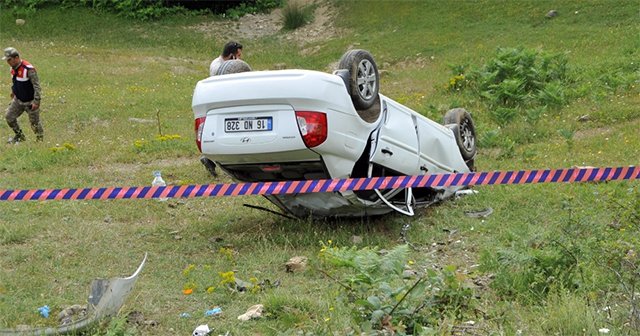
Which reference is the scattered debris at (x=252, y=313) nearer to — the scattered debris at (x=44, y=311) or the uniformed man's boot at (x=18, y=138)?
the scattered debris at (x=44, y=311)

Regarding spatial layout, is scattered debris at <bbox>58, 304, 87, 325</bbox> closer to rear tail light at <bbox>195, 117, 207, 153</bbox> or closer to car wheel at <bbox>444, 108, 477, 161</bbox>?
rear tail light at <bbox>195, 117, 207, 153</bbox>

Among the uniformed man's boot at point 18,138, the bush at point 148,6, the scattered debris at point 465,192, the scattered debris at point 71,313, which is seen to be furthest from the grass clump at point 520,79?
the bush at point 148,6

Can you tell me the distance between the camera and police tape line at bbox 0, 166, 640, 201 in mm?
7125

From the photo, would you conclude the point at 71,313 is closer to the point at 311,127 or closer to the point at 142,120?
the point at 311,127

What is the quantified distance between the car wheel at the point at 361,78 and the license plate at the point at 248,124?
0.86 meters

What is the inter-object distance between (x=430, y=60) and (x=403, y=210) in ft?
52.7

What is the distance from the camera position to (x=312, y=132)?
24.8 feet

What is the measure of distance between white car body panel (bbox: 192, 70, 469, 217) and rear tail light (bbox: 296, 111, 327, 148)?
4 centimetres

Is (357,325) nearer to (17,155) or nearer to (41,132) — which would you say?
(17,155)

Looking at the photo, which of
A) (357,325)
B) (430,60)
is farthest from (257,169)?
(430,60)

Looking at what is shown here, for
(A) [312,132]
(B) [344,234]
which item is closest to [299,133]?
(A) [312,132]

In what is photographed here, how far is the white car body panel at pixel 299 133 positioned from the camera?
7.60 meters

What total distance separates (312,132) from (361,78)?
96 centimetres

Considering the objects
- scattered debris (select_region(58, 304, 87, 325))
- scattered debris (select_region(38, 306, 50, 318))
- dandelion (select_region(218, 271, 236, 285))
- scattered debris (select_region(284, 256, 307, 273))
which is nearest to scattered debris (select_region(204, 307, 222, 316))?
dandelion (select_region(218, 271, 236, 285))
